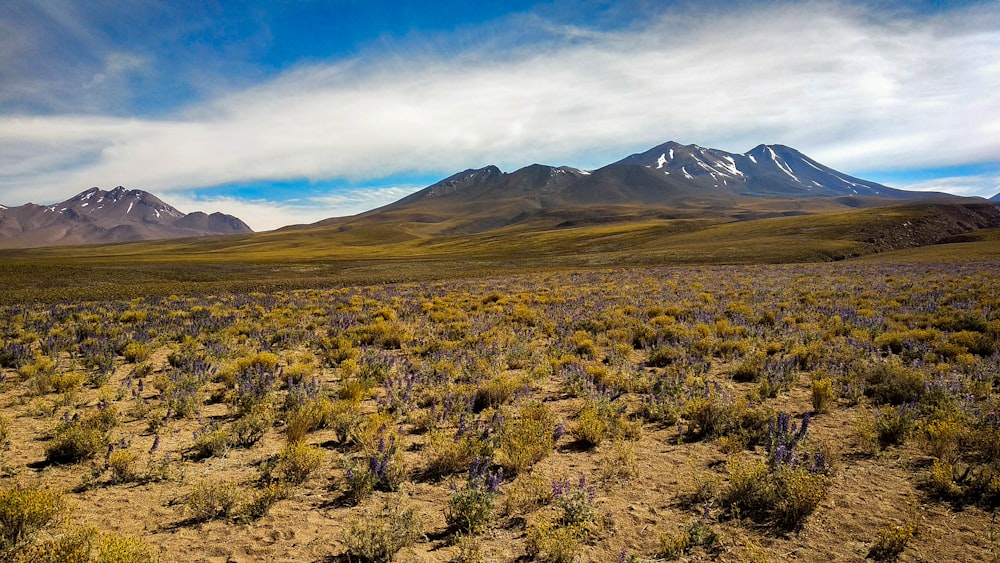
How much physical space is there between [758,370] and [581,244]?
291 ft

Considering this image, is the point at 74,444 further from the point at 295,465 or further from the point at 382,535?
the point at 382,535

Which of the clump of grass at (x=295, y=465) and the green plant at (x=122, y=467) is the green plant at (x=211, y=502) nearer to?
the clump of grass at (x=295, y=465)

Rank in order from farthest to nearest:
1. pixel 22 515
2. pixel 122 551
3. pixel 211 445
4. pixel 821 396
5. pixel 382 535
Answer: pixel 821 396 → pixel 211 445 → pixel 382 535 → pixel 22 515 → pixel 122 551

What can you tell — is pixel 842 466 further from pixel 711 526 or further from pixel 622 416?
pixel 622 416

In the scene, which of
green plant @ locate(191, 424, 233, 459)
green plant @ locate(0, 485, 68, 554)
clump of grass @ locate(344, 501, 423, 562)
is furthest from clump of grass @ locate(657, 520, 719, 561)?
green plant @ locate(0, 485, 68, 554)

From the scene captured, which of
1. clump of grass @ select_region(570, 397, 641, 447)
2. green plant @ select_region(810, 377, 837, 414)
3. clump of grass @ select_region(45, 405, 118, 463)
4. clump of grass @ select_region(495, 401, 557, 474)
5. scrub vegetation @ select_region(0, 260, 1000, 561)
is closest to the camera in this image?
scrub vegetation @ select_region(0, 260, 1000, 561)

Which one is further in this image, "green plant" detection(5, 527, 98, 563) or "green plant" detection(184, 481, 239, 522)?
"green plant" detection(184, 481, 239, 522)

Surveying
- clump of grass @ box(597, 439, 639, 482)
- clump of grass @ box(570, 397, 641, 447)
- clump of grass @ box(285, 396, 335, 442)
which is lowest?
clump of grass @ box(597, 439, 639, 482)

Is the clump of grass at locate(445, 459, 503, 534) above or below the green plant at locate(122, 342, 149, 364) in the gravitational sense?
below

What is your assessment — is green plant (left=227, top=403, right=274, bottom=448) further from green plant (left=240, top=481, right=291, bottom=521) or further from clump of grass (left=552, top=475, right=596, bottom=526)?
clump of grass (left=552, top=475, right=596, bottom=526)

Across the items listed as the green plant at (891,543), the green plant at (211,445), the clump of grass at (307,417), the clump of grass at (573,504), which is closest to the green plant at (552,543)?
the clump of grass at (573,504)

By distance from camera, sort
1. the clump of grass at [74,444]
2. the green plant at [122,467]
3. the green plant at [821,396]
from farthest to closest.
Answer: the green plant at [821,396]
the clump of grass at [74,444]
the green plant at [122,467]

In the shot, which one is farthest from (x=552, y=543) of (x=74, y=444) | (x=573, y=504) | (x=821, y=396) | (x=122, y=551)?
(x=74, y=444)

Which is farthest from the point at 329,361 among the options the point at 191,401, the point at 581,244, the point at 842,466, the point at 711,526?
the point at 581,244
